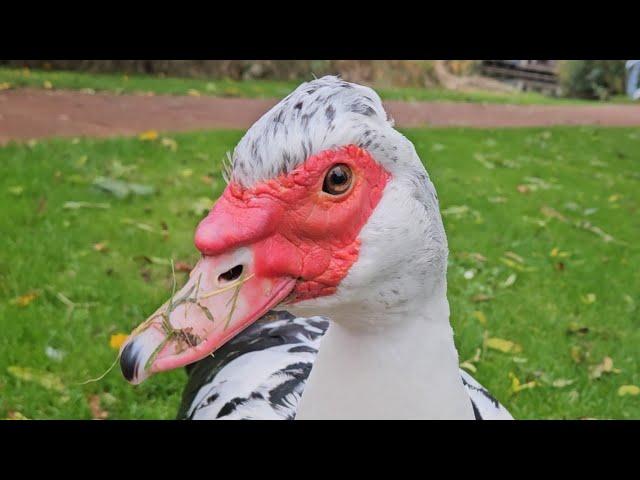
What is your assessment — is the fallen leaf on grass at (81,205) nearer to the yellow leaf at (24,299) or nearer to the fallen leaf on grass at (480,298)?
the yellow leaf at (24,299)

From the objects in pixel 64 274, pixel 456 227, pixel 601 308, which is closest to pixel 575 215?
pixel 456 227

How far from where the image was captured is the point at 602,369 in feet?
9.55

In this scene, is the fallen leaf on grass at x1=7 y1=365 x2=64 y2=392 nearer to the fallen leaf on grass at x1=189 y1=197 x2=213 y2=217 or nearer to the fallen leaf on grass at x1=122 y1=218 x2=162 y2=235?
the fallen leaf on grass at x1=122 y1=218 x2=162 y2=235

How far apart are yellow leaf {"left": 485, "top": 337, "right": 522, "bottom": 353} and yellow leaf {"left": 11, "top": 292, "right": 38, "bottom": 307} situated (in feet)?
6.47

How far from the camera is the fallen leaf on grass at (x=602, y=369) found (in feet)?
9.43

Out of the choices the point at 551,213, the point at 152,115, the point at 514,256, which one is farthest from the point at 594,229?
the point at 152,115

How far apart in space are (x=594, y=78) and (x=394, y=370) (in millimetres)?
12708

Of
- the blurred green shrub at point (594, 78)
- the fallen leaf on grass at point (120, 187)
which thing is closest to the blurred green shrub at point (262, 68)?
the blurred green shrub at point (594, 78)

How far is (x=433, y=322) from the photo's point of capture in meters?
1.25

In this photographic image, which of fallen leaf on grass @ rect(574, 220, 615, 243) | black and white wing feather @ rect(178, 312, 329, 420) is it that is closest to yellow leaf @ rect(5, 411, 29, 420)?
black and white wing feather @ rect(178, 312, 329, 420)

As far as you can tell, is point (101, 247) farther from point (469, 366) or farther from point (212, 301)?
point (212, 301)

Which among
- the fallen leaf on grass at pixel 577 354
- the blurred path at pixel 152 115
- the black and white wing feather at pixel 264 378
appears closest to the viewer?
the black and white wing feather at pixel 264 378

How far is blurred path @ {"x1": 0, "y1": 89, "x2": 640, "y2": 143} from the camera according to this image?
5664mm
